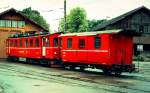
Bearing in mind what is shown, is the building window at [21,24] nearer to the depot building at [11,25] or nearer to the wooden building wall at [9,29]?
the depot building at [11,25]

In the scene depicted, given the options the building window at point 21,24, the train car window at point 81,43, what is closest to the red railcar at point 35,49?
the train car window at point 81,43

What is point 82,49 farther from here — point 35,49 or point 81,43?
point 35,49

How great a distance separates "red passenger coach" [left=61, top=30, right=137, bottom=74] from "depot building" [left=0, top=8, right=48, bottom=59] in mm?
25003

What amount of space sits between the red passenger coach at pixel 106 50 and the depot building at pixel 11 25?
82.0ft

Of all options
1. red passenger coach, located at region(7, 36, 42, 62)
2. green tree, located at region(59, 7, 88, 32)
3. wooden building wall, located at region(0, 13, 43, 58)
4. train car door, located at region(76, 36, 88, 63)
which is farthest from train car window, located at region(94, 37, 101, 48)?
green tree, located at region(59, 7, 88, 32)

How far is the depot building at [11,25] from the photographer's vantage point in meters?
51.5

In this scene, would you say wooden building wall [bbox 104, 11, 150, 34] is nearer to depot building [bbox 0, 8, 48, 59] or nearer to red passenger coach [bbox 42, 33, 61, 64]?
depot building [bbox 0, 8, 48, 59]

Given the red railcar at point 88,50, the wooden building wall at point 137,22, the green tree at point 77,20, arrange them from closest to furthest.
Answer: the red railcar at point 88,50 → the wooden building wall at point 137,22 → the green tree at point 77,20

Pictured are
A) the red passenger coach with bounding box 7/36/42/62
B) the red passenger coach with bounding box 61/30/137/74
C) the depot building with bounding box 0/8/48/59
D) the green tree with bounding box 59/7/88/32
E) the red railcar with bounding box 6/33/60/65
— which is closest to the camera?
the red passenger coach with bounding box 61/30/137/74

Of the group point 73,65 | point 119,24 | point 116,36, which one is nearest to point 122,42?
point 116,36

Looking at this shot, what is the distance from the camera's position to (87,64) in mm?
27531

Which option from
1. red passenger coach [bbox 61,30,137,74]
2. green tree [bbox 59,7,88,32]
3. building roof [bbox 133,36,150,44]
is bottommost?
red passenger coach [bbox 61,30,137,74]

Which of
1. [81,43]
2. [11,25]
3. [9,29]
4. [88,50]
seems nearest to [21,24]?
[11,25]

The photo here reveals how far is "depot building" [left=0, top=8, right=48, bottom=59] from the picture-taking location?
169 ft
